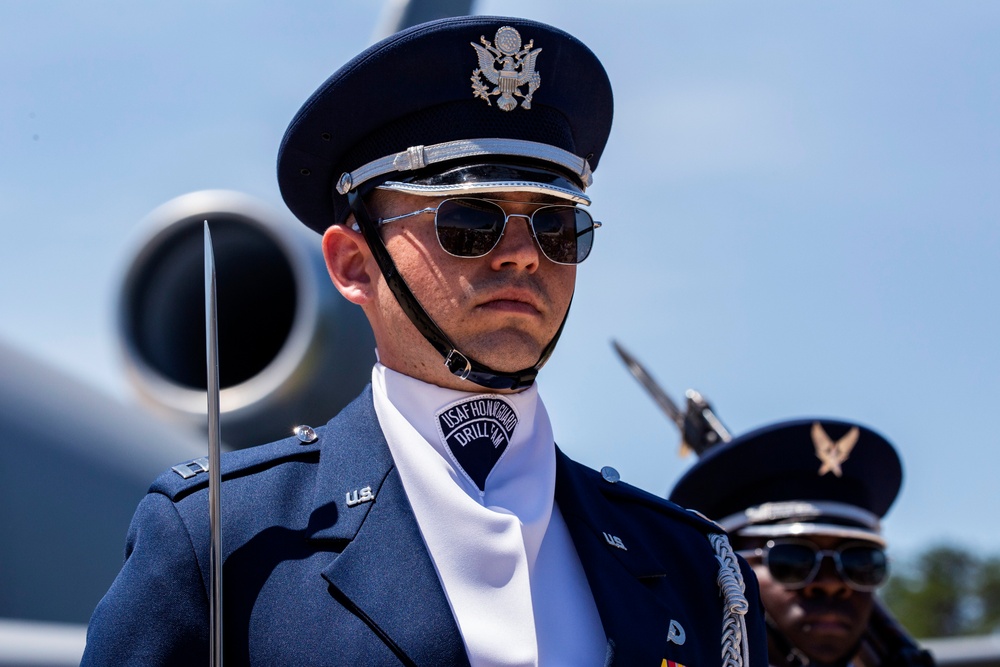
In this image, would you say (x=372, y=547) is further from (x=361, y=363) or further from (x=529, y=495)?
(x=361, y=363)

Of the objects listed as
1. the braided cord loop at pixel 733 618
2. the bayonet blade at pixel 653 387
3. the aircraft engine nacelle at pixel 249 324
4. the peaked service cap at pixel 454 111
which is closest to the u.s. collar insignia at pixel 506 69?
the peaked service cap at pixel 454 111

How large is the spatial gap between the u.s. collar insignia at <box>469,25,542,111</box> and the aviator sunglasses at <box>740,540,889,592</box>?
89.0 inches

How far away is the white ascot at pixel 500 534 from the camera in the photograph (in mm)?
2191

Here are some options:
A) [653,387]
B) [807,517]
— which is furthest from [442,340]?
[653,387]

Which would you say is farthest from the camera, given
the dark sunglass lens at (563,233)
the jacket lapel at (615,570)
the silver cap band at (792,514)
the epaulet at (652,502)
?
the silver cap band at (792,514)

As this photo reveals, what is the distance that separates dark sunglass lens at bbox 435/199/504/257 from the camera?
2369 mm

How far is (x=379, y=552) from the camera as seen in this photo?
7.39ft

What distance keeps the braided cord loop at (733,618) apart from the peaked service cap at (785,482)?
6.13 feet

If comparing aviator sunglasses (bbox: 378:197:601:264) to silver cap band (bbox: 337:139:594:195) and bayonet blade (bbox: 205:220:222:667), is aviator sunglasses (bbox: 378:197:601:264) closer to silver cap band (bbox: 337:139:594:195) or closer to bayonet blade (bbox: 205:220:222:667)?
silver cap band (bbox: 337:139:594:195)

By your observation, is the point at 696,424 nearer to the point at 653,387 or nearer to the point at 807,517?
the point at 653,387

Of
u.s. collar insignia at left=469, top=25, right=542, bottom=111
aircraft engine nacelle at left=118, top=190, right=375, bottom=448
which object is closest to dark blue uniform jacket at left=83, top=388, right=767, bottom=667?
u.s. collar insignia at left=469, top=25, right=542, bottom=111

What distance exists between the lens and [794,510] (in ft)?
14.6

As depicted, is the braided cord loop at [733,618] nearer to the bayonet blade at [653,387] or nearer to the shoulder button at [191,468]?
the shoulder button at [191,468]

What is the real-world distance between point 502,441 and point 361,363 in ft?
10.9
